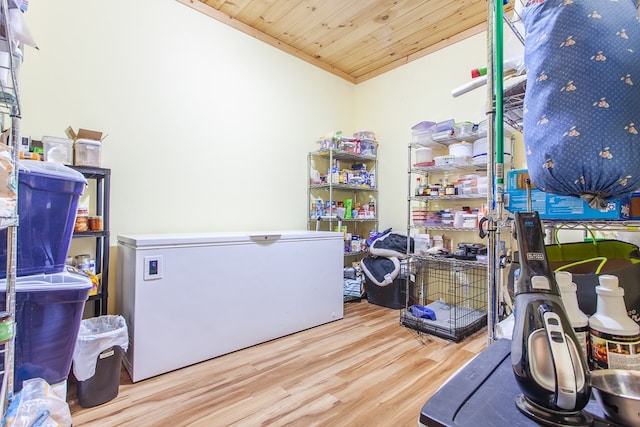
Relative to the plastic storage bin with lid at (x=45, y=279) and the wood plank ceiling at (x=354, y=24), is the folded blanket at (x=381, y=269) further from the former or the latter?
the plastic storage bin with lid at (x=45, y=279)

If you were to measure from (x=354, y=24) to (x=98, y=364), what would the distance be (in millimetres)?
2943

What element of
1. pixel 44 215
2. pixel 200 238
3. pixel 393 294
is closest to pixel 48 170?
pixel 44 215

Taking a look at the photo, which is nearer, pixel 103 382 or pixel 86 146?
pixel 103 382

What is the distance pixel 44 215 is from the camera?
1.23 m

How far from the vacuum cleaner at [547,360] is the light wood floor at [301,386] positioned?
41.3 inches

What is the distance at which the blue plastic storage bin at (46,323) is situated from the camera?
3.69 ft

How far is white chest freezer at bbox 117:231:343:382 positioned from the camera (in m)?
1.68

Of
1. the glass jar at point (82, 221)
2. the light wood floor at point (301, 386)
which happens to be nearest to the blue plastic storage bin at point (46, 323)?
the light wood floor at point (301, 386)

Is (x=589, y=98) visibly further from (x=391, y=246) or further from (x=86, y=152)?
(x=391, y=246)

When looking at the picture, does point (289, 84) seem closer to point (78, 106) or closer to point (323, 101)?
point (323, 101)

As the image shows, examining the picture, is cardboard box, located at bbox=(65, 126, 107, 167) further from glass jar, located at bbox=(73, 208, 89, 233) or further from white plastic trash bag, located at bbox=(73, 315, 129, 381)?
white plastic trash bag, located at bbox=(73, 315, 129, 381)

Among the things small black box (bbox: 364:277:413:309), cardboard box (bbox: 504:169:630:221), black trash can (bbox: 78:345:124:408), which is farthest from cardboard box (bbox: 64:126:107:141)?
small black box (bbox: 364:277:413:309)

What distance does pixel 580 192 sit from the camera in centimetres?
55

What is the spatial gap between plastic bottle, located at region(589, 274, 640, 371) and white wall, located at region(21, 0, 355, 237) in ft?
7.73
